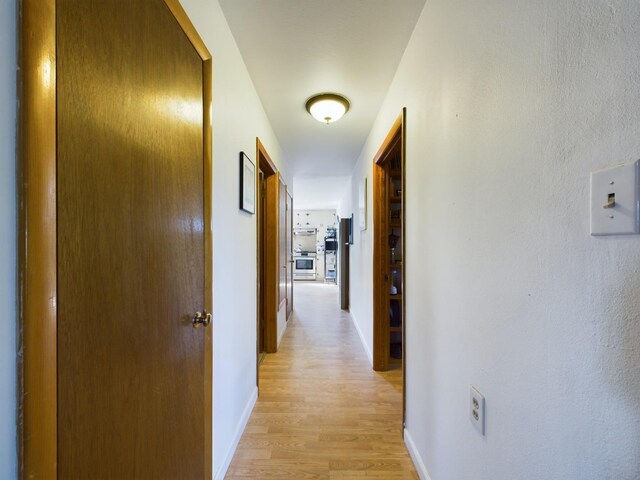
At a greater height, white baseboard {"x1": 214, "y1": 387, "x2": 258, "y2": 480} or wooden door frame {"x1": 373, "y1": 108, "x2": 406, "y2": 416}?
wooden door frame {"x1": 373, "y1": 108, "x2": 406, "y2": 416}

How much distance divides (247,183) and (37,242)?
1.39 metres

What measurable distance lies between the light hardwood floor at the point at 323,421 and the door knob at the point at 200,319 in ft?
3.09

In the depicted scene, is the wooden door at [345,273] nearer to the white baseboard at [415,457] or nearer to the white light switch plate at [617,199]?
the white baseboard at [415,457]

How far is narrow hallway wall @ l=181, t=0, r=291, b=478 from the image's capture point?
4.32 ft

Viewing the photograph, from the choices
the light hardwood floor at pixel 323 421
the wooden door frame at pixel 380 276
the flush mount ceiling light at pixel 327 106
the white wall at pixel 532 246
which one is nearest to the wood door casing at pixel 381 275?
the wooden door frame at pixel 380 276

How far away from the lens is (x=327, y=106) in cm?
224

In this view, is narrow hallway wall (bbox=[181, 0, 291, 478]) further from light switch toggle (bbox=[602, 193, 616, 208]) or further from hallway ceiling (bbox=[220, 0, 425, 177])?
light switch toggle (bbox=[602, 193, 616, 208])

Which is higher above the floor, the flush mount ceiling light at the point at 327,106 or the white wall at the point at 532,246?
the flush mount ceiling light at the point at 327,106

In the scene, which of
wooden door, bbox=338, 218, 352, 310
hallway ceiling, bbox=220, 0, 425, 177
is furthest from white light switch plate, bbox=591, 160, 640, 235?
wooden door, bbox=338, 218, 352, 310

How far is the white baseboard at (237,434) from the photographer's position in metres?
1.37

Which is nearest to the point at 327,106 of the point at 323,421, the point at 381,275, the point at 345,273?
the point at 381,275

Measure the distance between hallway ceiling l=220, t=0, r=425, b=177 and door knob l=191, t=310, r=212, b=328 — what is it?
1479mm

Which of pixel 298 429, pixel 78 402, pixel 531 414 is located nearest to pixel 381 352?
pixel 298 429

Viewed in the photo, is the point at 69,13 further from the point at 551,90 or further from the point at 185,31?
the point at 551,90
